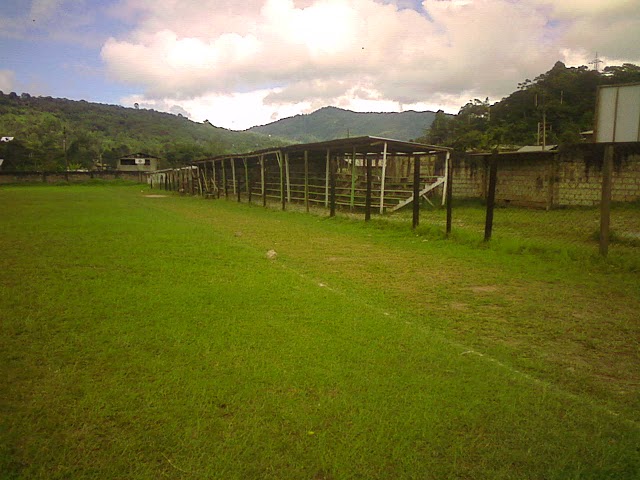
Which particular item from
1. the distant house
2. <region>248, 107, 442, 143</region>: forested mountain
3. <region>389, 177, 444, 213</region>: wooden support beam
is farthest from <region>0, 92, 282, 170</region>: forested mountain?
<region>389, 177, 444, 213</region>: wooden support beam

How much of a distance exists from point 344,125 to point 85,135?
84778 millimetres

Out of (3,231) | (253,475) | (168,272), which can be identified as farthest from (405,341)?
(3,231)

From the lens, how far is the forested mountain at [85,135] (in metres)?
69.1

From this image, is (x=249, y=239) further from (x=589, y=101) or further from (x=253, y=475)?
(x=589, y=101)

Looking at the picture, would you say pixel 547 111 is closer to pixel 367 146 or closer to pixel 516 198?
pixel 516 198

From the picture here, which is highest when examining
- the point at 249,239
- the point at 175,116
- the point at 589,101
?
the point at 175,116

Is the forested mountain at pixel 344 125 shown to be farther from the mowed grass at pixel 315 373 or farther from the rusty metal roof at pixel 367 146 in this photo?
the mowed grass at pixel 315 373

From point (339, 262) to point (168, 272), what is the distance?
8.90 ft

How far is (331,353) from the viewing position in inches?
142

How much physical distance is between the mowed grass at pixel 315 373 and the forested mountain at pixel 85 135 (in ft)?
188

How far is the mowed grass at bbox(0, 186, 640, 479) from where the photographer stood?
2.34m

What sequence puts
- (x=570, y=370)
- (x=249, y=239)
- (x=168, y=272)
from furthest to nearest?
(x=249, y=239) → (x=168, y=272) → (x=570, y=370)

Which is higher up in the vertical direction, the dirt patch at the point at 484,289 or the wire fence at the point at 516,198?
the wire fence at the point at 516,198

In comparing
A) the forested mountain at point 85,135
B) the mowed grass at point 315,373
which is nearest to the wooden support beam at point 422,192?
the mowed grass at point 315,373
